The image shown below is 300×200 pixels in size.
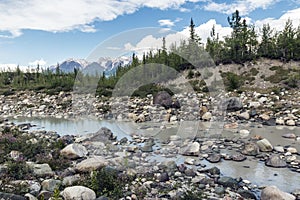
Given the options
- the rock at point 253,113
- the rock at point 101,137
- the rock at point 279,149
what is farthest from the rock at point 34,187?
the rock at point 253,113

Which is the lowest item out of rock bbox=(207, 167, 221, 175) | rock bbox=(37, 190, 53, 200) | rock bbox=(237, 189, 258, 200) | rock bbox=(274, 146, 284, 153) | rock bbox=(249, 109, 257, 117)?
rock bbox=(237, 189, 258, 200)

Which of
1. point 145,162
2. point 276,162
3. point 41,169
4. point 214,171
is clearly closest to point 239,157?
point 276,162

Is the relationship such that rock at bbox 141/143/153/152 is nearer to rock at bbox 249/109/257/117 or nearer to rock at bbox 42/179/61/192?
rock at bbox 42/179/61/192

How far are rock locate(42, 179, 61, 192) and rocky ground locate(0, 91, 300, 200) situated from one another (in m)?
0.02

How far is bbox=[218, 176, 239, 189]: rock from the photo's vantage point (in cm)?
755

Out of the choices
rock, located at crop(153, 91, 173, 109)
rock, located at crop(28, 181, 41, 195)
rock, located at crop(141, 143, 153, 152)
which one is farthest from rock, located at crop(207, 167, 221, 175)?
rock, located at crop(153, 91, 173, 109)

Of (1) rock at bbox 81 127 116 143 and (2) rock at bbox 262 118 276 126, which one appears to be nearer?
(1) rock at bbox 81 127 116 143

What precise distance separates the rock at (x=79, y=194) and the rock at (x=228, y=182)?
11.4 feet

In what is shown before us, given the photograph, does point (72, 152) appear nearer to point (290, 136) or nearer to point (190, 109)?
point (290, 136)

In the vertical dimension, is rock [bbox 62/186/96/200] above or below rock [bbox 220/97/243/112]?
below

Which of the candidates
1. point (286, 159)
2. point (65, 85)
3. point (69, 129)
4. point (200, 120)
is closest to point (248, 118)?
point (200, 120)

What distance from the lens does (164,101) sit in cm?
2252

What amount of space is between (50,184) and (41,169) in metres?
1.32

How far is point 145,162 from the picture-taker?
9.86 meters
